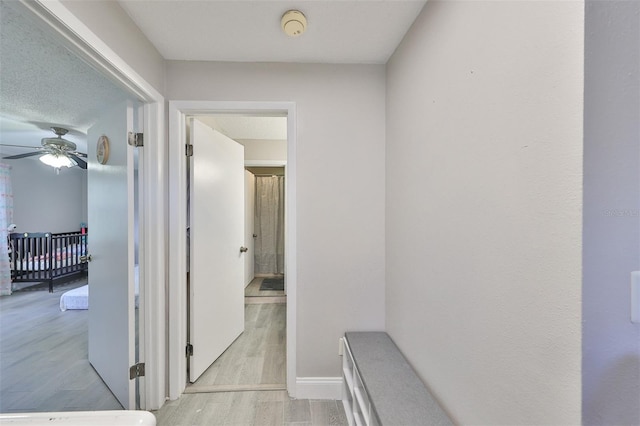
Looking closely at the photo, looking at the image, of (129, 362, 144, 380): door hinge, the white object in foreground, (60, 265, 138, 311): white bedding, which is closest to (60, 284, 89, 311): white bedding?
(60, 265, 138, 311): white bedding

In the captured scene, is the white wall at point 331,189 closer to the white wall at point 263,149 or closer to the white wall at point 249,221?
the white wall at point 263,149

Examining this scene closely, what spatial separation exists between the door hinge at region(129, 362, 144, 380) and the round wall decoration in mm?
1349

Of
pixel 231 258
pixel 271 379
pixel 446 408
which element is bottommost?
pixel 271 379

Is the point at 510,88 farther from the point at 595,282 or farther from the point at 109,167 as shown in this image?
the point at 109,167

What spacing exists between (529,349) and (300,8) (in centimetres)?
163

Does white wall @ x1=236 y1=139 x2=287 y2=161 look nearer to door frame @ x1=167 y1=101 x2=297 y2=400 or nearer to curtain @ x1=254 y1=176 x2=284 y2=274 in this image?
curtain @ x1=254 y1=176 x2=284 y2=274

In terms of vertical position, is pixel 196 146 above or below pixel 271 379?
above

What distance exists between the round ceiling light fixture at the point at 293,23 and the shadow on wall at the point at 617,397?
1.66 meters

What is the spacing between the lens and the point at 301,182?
5.22 ft

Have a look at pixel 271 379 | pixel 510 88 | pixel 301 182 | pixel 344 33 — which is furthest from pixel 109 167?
pixel 510 88

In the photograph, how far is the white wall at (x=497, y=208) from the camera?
530 mm

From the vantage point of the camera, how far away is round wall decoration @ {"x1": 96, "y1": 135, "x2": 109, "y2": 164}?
5.12 feet

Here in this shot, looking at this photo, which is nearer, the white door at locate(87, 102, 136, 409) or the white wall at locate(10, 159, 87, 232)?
the white door at locate(87, 102, 136, 409)

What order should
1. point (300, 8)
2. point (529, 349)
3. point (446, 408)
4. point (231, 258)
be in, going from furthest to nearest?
1. point (231, 258)
2. point (300, 8)
3. point (446, 408)
4. point (529, 349)
